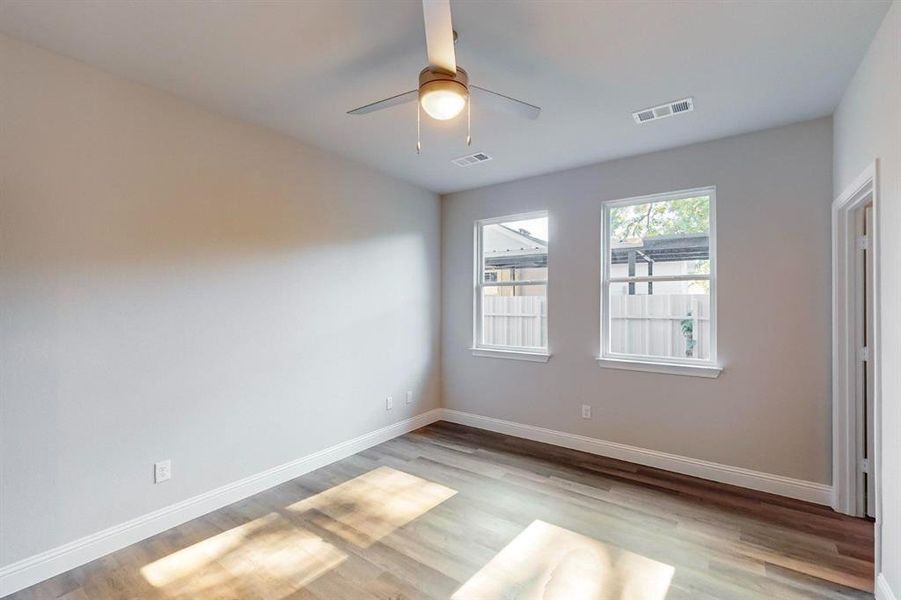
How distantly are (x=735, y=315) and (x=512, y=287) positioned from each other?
2.13 meters

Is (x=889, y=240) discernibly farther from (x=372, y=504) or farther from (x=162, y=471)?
(x=162, y=471)

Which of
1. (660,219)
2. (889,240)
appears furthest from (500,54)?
(660,219)

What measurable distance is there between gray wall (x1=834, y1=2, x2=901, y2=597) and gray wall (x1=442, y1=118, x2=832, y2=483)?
3.24ft

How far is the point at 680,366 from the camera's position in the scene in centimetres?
354

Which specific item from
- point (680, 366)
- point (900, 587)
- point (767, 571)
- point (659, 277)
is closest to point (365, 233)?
point (659, 277)

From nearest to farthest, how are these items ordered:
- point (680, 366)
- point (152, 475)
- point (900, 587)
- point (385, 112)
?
point (900, 587)
point (152, 475)
point (385, 112)
point (680, 366)

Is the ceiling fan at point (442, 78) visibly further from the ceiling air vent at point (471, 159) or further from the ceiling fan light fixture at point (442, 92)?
the ceiling air vent at point (471, 159)

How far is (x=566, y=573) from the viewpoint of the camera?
224cm

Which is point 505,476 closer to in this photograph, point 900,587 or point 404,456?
point 404,456

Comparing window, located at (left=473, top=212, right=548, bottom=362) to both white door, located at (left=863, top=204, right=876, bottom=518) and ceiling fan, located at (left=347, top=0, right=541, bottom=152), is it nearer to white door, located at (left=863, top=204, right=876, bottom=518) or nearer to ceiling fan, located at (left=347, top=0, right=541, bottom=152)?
white door, located at (left=863, top=204, right=876, bottom=518)

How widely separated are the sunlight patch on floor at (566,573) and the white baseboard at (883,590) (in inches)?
33.9

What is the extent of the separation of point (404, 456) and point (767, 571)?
8.84ft

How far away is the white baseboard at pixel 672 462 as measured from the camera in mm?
3051

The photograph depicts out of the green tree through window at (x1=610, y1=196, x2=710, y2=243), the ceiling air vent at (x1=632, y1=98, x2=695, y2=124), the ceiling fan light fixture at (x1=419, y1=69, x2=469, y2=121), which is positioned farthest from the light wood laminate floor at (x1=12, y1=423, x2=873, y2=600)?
the ceiling air vent at (x1=632, y1=98, x2=695, y2=124)
